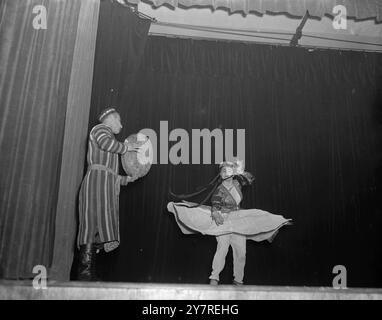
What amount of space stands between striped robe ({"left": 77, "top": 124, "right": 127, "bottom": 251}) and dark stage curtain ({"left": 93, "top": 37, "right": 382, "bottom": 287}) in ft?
1.52

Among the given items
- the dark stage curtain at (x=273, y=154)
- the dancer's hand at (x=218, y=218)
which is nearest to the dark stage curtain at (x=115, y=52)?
the dark stage curtain at (x=273, y=154)

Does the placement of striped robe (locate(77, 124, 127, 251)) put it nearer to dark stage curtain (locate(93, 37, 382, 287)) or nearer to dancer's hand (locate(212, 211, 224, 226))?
dark stage curtain (locate(93, 37, 382, 287))

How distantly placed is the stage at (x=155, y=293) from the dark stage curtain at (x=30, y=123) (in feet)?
0.82

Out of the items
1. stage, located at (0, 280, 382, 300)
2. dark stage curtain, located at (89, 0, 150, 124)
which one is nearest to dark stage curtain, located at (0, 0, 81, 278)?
stage, located at (0, 280, 382, 300)

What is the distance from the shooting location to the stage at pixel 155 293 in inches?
129

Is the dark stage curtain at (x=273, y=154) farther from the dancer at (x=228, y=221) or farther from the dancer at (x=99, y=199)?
the dancer at (x=99, y=199)

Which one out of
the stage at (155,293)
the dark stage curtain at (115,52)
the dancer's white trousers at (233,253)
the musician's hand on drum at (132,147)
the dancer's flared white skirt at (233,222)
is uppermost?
the dark stage curtain at (115,52)

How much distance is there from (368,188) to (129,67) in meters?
2.95

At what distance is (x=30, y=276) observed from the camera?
351 cm

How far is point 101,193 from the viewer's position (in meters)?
3.97

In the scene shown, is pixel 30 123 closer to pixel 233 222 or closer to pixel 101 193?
pixel 101 193

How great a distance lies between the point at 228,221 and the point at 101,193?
1221 mm

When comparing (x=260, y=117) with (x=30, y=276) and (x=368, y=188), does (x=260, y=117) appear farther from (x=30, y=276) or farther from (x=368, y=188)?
(x=30, y=276)
